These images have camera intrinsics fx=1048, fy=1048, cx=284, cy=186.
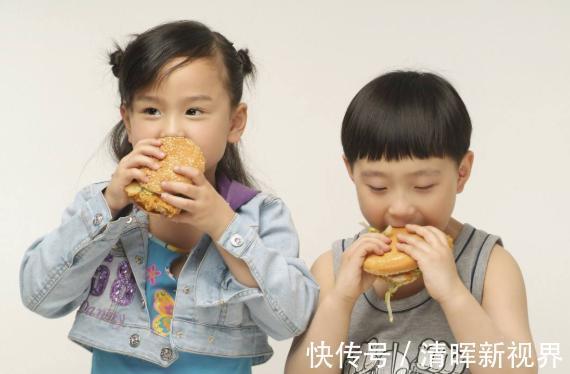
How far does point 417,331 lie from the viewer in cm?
219

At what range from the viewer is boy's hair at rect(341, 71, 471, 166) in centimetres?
208

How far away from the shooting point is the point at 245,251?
2051mm

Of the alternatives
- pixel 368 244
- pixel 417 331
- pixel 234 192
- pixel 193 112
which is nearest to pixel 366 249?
pixel 368 244

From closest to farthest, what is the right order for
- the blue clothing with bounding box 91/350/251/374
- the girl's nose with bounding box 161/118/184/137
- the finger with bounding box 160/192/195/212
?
the finger with bounding box 160/192/195/212
the girl's nose with bounding box 161/118/184/137
the blue clothing with bounding box 91/350/251/374

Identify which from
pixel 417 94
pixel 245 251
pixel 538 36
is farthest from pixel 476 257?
pixel 538 36

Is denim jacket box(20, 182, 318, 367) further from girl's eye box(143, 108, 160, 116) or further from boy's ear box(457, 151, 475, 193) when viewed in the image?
boy's ear box(457, 151, 475, 193)

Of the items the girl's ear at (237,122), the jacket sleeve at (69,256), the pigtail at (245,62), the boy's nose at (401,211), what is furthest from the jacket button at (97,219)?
the boy's nose at (401,211)

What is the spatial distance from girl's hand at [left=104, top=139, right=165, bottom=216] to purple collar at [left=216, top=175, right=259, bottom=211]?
0.83 ft

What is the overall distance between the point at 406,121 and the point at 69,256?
722mm

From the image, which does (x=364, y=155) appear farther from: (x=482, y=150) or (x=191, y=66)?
(x=482, y=150)

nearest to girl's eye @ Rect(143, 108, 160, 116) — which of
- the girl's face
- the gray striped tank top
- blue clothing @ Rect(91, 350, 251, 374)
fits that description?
the girl's face

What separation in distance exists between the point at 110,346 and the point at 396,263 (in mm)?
616

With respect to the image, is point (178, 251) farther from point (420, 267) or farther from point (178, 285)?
point (420, 267)

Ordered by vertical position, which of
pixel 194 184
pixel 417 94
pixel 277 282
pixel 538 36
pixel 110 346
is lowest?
pixel 110 346
